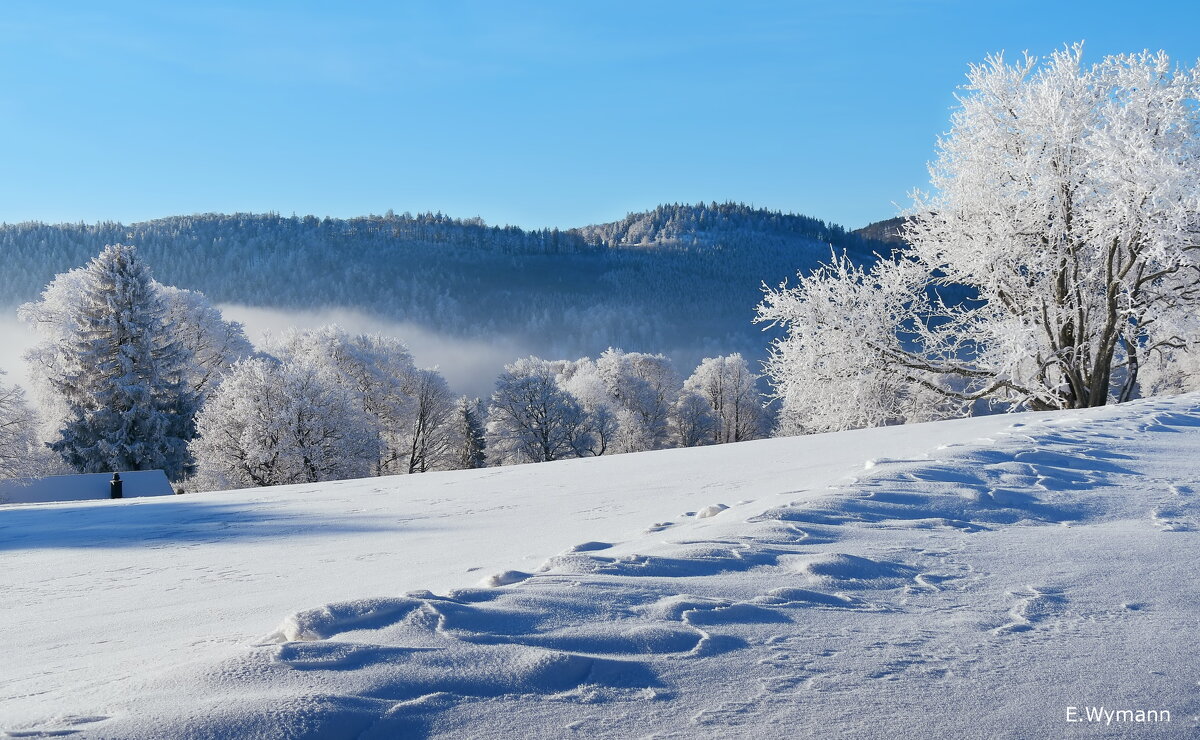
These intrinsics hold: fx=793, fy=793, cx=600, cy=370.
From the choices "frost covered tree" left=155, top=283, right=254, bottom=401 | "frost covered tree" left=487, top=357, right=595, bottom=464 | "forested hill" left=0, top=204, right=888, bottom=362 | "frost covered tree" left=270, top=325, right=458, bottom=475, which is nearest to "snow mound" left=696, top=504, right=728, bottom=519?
"frost covered tree" left=270, top=325, right=458, bottom=475

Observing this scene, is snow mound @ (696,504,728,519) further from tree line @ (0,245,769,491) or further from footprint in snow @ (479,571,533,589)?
tree line @ (0,245,769,491)

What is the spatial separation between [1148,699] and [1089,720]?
24cm

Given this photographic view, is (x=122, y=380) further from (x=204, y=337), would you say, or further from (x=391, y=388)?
(x=391, y=388)

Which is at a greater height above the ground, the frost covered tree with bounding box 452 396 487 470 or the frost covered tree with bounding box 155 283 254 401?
the frost covered tree with bounding box 155 283 254 401

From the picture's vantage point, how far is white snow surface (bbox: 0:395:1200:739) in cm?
193

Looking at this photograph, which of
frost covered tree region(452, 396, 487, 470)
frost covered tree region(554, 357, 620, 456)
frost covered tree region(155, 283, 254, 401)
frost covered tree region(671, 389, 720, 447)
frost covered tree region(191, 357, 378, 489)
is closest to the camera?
frost covered tree region(191, 357, 378, 489)

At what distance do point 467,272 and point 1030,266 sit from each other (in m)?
162

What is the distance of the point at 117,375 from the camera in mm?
32219

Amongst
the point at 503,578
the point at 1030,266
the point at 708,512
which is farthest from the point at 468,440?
the point at 503,578

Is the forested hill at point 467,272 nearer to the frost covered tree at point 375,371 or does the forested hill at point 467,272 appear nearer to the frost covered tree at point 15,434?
the frost covered tree at point 375,371

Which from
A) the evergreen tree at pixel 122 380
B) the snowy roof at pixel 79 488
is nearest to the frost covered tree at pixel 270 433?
the evergreen tree at pixel 122 380

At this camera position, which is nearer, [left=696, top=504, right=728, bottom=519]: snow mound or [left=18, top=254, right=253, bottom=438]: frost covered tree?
[left=696, top=504, right=728, bottom=519]: snow mound

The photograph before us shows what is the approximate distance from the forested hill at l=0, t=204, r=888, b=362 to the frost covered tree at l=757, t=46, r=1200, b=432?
114 meters

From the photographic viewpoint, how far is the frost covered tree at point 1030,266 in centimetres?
1322
